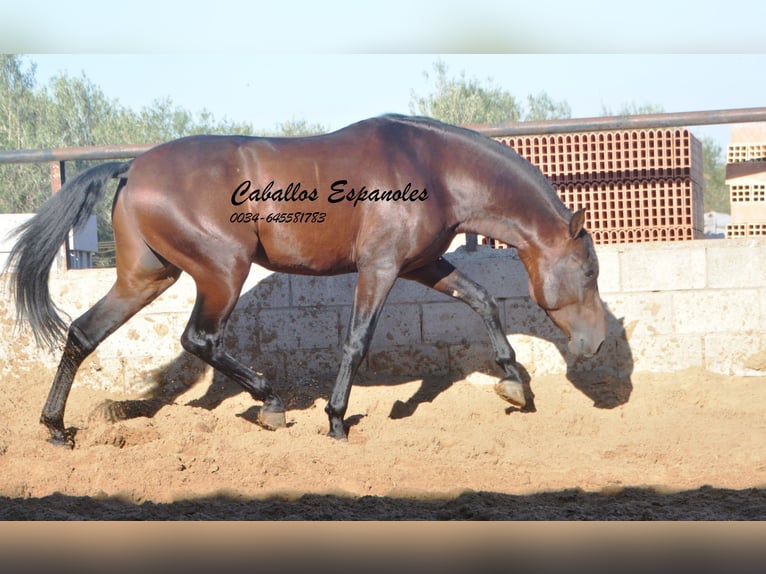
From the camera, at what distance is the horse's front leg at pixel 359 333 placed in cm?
518

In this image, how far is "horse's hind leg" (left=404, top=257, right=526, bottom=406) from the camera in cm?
562

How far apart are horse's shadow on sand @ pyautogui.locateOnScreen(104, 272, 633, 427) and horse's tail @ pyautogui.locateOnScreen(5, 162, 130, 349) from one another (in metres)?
1.11

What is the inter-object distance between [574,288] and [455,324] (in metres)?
1.13

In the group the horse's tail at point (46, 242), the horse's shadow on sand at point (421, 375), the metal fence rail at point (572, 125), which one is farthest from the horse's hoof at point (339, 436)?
the metal fence rail at point (572, 125)

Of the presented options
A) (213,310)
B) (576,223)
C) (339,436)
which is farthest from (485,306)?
(213,310)

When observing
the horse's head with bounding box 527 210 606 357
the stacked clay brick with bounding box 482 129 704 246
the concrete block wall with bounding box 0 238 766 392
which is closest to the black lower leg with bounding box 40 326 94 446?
the concrete block wall with bounding box 0 238 766 392

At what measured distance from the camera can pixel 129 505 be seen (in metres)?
3.72

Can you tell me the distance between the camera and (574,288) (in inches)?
220

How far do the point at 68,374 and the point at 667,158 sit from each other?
5.34 m

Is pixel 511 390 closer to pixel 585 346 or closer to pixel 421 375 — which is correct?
pixel 585 346

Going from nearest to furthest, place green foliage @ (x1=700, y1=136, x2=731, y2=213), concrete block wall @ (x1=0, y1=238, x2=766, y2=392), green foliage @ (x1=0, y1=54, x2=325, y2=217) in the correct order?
concrete block wall @ (x1=0, y1=238, x2=766, y2=392)
green foliage @ (x1=0, y1=54, x2=325, y2=217)
green foliage @ (x1=700, y1=136, x2=731, y2=213)

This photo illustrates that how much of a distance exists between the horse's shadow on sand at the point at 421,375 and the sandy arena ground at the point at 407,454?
28 mm

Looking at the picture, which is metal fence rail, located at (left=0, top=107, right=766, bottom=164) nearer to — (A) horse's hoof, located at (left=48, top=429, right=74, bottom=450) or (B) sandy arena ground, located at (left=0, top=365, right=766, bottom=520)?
(B) sandy arena ground, located at (left=0, top=365, right=766, bottom=520)

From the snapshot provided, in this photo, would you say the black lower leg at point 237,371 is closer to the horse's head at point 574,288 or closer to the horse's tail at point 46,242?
the horse's tail at point 46,242
